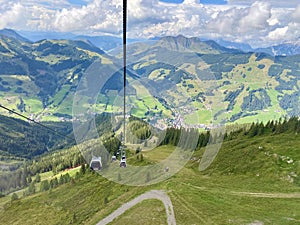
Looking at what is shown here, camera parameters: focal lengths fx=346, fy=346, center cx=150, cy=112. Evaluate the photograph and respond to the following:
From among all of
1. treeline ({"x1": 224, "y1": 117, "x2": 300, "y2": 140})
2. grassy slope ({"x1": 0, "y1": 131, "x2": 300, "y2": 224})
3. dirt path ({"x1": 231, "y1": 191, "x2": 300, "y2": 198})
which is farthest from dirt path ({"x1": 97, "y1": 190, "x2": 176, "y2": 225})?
treeline ({"x1": 224, "y1": 117, "x2": 300, "y2": 140})

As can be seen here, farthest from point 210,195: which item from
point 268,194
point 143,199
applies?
point 268,194

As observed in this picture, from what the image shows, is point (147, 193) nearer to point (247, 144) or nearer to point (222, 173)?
point (222, 173)

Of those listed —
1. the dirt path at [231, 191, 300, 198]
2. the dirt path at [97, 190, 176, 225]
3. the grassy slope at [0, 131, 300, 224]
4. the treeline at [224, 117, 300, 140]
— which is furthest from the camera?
the treeline at [224, 117, 300, 140]

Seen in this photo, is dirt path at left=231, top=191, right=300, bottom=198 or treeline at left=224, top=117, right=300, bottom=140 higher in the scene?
treeline at left=224, top=117, right=300, bottom=140

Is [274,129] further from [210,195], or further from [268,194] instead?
[210,195]

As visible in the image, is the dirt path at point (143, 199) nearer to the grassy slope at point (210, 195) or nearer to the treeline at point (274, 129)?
the grassy slope at point (210, 195)

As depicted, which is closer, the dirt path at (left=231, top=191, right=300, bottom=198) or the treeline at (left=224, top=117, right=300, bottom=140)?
the dirt path at (left=231, top=191, right=300, bottom=198)

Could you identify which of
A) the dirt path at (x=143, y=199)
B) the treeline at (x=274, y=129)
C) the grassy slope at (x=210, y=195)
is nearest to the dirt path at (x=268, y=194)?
the grassy slope at (x=210, y=195)

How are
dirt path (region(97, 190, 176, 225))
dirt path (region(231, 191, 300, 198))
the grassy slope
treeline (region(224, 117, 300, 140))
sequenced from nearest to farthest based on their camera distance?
the grassy slope → dirt path (region(97, 190, 176, 225)) → dirt path (region(231, 191, 300, 198)) → treeline (region(224, 117, 300, 140))

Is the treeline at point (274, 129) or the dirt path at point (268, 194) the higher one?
the treeline at point (274, 129)

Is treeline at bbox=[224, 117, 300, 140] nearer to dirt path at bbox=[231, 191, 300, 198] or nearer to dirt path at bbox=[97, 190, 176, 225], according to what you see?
dirt path at bbox=[231, 191, 300, 198]
